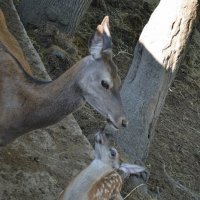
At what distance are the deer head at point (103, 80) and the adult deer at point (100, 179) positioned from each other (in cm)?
48

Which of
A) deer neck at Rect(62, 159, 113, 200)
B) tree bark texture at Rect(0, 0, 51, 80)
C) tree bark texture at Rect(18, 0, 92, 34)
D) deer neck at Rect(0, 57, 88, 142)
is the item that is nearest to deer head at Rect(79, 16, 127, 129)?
deer neck at Rect(0, 57, 88, 142)

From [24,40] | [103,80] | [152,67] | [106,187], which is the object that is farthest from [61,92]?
[24,40]

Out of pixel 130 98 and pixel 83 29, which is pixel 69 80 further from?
pixel 83 29

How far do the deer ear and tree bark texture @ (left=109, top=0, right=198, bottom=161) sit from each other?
1.88m

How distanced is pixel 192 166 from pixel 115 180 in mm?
3453

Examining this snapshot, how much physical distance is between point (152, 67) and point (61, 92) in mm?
1987

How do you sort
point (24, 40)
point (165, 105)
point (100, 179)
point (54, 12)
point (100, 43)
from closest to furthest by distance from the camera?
1. point (100, 43)
2. point (100, 179)
3. point (24, 40)
4. point (54, 12)
5. point (165, 105)

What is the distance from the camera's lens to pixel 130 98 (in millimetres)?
6824

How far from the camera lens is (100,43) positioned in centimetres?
470

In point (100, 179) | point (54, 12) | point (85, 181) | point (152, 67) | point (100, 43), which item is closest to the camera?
point (100, 43)

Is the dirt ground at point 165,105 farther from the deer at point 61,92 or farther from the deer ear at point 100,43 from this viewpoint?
the deer ear at point 100,43

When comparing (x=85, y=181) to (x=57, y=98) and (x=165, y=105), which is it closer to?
(x=57, y=98)

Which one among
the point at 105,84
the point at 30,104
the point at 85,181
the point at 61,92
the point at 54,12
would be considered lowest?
the point at 54,12

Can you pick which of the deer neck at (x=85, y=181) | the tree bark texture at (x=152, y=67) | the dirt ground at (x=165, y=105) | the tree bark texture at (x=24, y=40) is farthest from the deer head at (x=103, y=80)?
the dirt ground at (x=165, y=105)
